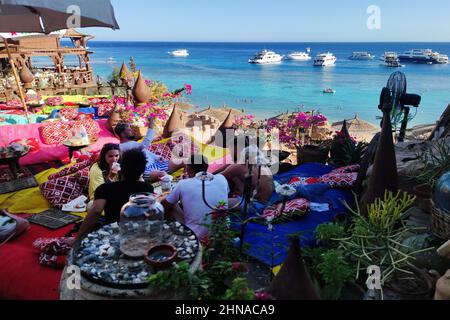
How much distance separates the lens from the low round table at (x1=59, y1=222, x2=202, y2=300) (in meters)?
1.79

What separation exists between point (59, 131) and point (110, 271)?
19.8ft

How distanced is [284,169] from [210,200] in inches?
133

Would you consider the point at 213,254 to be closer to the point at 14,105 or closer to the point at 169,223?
the point at 169,223

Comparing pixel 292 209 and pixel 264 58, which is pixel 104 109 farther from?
pixel 264 58

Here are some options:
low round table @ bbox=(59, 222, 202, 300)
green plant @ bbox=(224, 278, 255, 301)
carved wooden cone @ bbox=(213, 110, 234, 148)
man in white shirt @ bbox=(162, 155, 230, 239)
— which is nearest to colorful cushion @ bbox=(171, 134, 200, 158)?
carved wooden cone @ bbox=(213, 110, 234, 148)

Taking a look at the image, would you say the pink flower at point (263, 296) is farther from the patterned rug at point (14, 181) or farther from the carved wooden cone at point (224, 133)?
the carved wooden cone at point (224, 133)

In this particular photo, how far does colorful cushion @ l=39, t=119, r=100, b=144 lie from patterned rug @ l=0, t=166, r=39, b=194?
145 centimetres

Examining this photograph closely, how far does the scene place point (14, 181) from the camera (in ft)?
17.2

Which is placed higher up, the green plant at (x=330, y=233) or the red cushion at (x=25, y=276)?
the green plant at (x=330, y=233)

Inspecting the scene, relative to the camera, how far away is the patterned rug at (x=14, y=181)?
5.09 m

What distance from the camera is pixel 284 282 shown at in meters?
1.57

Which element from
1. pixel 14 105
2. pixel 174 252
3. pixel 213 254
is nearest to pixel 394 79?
pixel 213 254

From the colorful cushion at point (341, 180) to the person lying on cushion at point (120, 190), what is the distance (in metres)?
2.51

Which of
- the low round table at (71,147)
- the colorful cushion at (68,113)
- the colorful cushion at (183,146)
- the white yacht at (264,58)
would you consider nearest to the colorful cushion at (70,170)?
the low round table at (71,147)
